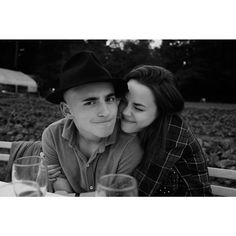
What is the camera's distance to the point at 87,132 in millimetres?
1396

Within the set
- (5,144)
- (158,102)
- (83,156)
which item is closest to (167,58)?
(158,102)

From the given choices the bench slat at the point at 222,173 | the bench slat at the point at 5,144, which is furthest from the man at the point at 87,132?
the bench slat at the point at 222,173

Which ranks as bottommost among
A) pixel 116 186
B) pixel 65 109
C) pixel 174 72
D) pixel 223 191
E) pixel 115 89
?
pixel 223 191

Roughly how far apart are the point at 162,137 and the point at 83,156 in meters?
0.44

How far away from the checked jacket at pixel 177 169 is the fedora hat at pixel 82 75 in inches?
14.4

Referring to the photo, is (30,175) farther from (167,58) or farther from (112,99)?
(167,58)

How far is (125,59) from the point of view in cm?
143

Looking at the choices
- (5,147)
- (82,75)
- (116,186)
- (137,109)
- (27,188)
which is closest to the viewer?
(116,186)

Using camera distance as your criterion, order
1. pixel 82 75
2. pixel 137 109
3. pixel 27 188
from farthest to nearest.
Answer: pixel 137 109 → pixel 82 75 → pixel 27 188

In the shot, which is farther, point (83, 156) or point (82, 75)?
point (83, 156)

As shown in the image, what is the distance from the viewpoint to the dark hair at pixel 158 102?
1.33 m
